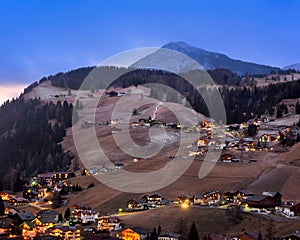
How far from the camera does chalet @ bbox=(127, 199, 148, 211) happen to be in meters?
75.6

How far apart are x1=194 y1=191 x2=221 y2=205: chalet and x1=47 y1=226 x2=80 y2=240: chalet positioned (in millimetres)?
19220

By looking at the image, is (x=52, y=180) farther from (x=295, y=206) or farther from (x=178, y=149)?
(x=295, y=206)

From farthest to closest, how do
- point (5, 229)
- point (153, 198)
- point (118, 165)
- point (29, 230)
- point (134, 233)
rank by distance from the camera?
point (118, 165) < point (153, 198) < point (29, 230) < point (5, 229) < point (134, 233)

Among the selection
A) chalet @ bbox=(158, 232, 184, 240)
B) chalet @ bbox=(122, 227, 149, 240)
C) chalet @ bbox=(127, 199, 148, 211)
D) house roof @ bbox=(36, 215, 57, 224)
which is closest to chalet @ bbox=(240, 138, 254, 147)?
chalet @ bbox=(127, 199, 148, 211)

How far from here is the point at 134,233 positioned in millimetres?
58469

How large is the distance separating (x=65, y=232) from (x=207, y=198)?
23.0 metres

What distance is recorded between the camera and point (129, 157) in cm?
12531

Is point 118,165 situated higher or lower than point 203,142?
lower

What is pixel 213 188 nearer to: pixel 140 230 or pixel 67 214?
pixel 67 214

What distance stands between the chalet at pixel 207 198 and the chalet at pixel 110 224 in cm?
1393

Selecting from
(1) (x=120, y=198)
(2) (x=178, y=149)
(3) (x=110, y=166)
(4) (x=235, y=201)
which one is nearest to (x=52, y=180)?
(3) (x=110, y=166)

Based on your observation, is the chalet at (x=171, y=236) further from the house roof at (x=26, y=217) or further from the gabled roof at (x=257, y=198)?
the house roof at (x=26, y=217)

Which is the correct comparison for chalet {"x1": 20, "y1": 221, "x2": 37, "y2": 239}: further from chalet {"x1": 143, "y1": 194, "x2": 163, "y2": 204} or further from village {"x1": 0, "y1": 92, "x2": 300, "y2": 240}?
chalet {"x1": 143, "y1": 194, "x2": 163, "y2": 204}

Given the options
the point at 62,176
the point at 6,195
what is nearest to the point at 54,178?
the point at 62,176
